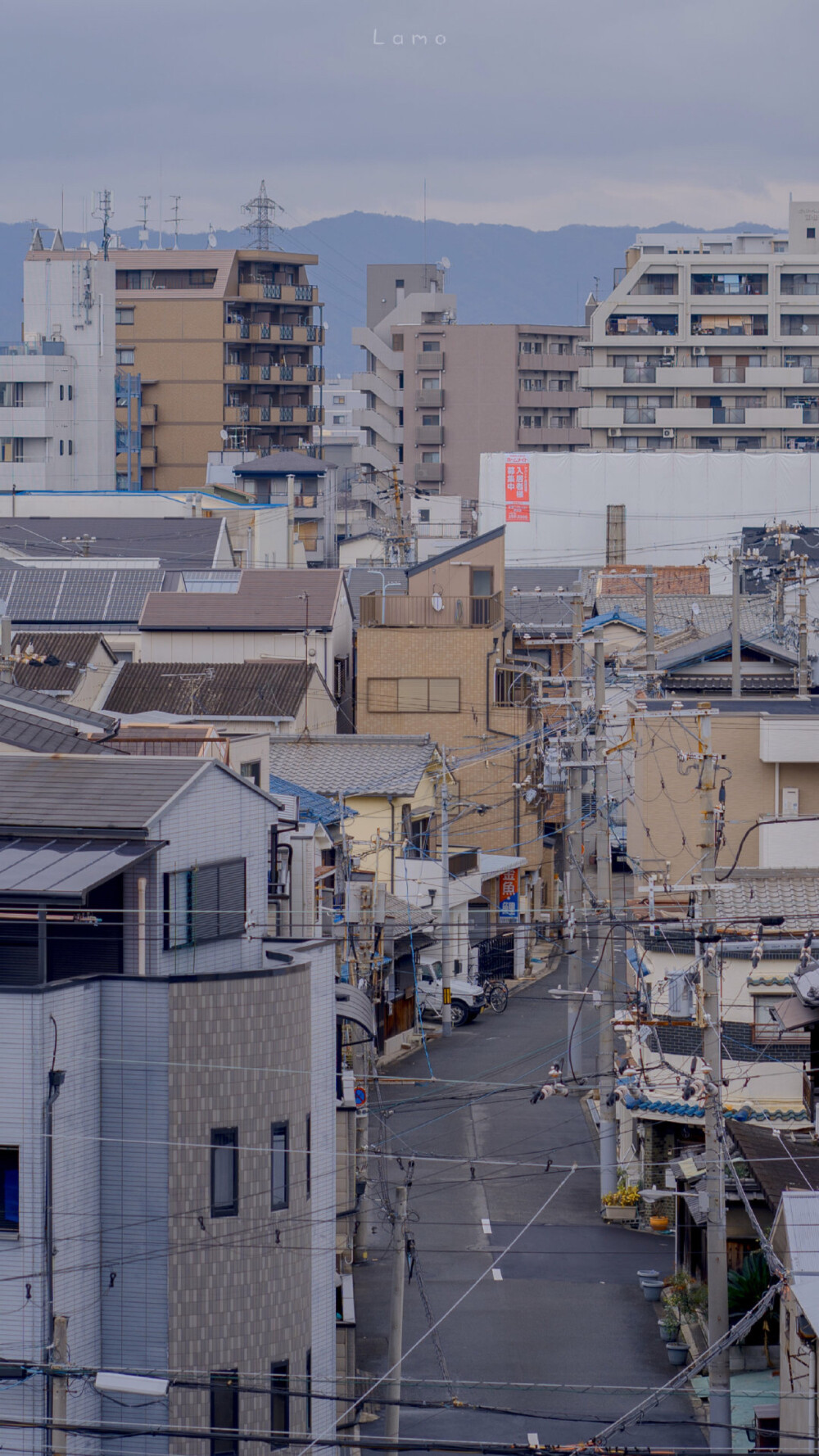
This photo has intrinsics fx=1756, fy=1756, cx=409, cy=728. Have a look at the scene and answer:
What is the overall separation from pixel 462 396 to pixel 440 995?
63.5 metres

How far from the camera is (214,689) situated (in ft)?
121

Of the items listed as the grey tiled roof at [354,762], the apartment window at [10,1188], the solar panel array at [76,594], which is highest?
the solar panel array at [76,594]

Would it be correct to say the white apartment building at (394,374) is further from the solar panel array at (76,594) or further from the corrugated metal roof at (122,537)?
the solar panel array at (76,594)

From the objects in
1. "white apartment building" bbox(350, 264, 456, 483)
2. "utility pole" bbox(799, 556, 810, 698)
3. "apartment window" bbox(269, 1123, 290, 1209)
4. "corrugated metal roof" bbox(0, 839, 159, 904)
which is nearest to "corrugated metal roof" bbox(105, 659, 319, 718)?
"utility pole" bbox(799, 556, 810, 698)

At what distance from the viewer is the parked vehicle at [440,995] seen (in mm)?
32125

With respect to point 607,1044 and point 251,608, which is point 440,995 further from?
point 251,608

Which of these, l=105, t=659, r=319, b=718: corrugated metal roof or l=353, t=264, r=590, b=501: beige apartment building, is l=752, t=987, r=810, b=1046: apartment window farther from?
l=353, t=264, r=590, b=501: beige apartment building

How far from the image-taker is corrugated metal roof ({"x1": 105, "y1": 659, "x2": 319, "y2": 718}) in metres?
35.8

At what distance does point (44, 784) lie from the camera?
48.6ft

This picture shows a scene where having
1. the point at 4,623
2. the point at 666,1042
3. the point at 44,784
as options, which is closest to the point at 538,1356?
the point at 666,1042

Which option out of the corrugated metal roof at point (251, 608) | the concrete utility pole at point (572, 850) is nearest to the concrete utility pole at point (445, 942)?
the concrete utility pole at point (572, 850)

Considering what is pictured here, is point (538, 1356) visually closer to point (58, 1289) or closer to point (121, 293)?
point (58, 1289)

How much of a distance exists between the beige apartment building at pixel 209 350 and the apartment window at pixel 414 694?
141ft

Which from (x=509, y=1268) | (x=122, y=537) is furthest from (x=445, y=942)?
(x=122, y=537)
